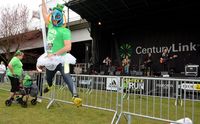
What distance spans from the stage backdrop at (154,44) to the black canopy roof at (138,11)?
0.70 m

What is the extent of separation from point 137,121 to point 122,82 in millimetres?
1020

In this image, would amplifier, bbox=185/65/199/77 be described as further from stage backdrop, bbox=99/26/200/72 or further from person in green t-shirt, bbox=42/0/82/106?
person in green t-shirt, bbox=42/0/82/106

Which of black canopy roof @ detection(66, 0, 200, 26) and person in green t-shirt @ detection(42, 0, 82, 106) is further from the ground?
black canopy roof @ detection(66, 0, 200, 26)

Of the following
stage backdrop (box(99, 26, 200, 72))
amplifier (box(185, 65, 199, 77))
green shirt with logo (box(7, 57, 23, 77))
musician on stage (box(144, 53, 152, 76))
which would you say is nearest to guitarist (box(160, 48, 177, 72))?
stage backdrop (box(99, 26, 200, 72))

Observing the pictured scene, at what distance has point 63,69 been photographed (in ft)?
17.9

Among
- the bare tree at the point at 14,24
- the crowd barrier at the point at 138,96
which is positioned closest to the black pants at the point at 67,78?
the crowd barrier at the point at 138,96

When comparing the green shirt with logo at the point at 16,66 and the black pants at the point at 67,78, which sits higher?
the green shirt with logo at the point at 16,66

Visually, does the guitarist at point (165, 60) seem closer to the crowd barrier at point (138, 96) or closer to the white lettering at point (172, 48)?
the white lettering at point (172, 48)

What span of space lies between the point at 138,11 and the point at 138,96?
32.4ft

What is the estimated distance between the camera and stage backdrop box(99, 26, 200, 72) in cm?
1577

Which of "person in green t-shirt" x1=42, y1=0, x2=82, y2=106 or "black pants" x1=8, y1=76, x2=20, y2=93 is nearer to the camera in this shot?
"person in green t-shirt" x1=42, y1=0, x2=82, y2=106

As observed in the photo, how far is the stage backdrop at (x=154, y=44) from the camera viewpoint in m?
15.8

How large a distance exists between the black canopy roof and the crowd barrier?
26.8 ft

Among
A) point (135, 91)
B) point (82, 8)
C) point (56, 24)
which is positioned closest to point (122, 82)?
point (135, 91)
